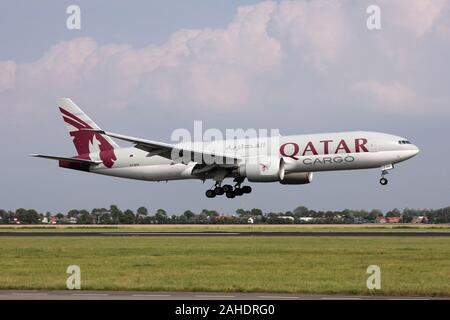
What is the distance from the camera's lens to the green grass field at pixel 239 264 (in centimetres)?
2678

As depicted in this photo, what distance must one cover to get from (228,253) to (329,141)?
1885 cm

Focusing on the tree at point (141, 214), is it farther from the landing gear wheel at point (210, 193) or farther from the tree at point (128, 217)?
the landing gear wheel at point (210, 193)

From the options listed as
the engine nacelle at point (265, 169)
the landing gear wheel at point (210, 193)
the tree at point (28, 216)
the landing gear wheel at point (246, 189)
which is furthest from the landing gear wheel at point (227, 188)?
the tree at point (28, 216)

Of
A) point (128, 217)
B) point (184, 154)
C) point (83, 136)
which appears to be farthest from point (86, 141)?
point (128, 217)

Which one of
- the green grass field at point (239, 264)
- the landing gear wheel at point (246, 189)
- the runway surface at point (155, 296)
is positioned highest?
the landing gear wheel at point (246, 189)

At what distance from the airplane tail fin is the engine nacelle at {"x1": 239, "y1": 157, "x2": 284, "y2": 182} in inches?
529

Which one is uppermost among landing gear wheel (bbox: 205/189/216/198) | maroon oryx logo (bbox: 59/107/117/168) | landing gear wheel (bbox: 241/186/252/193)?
maroon oryx logo (bbox: 59/107/117/168)

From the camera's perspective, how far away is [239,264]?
34.5m

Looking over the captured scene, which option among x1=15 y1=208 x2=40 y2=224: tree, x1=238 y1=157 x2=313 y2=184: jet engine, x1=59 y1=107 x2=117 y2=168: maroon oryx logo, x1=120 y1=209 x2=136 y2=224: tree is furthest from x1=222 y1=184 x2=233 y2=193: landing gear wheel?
x1=15 y1=208 x2=40 y2=224: tree

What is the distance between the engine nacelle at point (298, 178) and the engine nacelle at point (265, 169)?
4045 millimetres

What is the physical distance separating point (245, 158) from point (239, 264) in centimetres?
2482

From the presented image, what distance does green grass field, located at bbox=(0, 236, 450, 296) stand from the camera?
26781 millimetres

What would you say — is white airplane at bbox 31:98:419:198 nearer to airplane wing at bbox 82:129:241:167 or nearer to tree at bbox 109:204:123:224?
airplane wing at bbox 82:129:241:167

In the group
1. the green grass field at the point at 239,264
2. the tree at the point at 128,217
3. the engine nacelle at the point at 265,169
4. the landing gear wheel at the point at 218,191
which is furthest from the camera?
the tree at the point at 128,217
